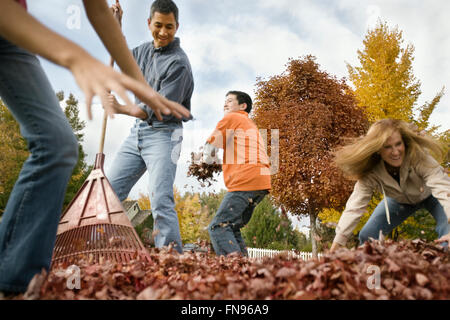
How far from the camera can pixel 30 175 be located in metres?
1.56

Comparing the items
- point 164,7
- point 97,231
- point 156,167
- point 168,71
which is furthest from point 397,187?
point 164,7

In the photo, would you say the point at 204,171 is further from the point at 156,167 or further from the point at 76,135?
the point at 76,135

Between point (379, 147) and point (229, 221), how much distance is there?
1865 mm

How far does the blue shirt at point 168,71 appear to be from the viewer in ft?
11.3

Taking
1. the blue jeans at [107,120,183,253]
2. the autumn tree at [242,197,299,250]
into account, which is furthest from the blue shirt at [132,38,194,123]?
the autumn tree at [242,197,299,250]

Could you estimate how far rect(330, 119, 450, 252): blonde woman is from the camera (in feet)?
10.8

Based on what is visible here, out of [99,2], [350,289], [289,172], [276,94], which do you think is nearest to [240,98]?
[99,2]

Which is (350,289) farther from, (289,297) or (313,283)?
(289,297)

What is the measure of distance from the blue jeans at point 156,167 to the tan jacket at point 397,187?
1.59m

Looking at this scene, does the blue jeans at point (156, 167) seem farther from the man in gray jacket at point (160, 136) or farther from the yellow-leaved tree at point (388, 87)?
the yellow-leaved tree at point (388, 87)

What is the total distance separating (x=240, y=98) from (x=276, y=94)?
14.8m

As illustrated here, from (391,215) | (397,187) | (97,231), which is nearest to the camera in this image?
(97,231)

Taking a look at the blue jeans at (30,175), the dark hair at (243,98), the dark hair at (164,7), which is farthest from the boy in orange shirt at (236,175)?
the blue jeans at (30,175)

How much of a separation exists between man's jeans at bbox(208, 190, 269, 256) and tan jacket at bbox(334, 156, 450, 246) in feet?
4.08
